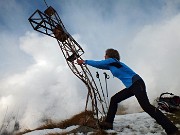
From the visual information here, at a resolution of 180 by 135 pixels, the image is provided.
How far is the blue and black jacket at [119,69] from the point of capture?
237 inches

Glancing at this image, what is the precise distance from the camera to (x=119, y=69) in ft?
20.2

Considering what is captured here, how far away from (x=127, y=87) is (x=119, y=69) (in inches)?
20.5

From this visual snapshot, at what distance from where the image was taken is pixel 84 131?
7.24 m

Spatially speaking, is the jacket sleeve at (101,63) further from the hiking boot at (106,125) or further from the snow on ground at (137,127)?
the snow on ground at (137,127)

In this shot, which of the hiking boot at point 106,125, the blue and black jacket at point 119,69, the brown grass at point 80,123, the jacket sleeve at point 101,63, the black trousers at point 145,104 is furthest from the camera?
the brown grass at point 80,123

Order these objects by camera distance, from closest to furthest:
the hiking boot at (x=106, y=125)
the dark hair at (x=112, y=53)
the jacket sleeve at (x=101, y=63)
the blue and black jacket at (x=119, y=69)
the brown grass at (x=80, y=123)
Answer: the blue and black jacket at (x=119, y=69) → the jacket sleeve at (x=101, y=63) → the dark hair at (x=112, y=53) → the hiking boot at (x=106, y=125) → the brown grass at (x=80, y=123)

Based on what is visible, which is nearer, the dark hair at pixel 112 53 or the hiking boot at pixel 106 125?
the dark hair at pixel 112 53

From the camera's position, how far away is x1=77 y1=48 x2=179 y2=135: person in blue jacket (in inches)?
219

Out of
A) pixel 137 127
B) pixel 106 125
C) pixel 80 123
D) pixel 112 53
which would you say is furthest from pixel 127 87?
pixel 80 123

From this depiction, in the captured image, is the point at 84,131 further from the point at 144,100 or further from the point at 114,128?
the point at 144,100

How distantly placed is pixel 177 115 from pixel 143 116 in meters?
1.33

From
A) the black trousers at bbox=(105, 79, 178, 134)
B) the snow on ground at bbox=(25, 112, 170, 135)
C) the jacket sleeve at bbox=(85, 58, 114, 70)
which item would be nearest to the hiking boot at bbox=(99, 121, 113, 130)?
the snow on ground at bbox=(25, 112, 170, 135)

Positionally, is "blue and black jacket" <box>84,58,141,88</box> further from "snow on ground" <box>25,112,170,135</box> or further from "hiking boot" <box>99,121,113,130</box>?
"snow on ground" <box>25,112,170,135</box>

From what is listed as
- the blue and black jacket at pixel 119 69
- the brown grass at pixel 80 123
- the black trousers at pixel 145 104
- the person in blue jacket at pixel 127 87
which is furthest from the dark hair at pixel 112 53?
the brown grass at pixel 80 123
